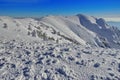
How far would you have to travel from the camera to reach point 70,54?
16.7 metres

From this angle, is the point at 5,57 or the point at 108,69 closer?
the point at 108,69

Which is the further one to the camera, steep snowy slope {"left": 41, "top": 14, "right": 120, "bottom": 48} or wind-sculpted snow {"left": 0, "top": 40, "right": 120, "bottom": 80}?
steep snowy slope {"left": 41, "top": 14, "right": 120, "bottom": 48}

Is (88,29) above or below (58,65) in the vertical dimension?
below

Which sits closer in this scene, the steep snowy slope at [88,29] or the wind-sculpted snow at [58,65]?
the wind-sculpted snow at [58,65]

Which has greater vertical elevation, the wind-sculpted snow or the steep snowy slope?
the wind-sculpted snow

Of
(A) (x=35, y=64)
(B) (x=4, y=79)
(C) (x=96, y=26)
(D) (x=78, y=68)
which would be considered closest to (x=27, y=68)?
(A) (x=35, y=64)

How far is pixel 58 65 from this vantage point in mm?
14289

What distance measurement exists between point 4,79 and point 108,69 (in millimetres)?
6073

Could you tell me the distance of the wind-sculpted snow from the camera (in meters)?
12.7

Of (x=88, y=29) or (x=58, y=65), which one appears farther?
(x=88, y=29)

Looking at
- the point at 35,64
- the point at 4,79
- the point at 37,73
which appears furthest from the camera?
the point at 35,64

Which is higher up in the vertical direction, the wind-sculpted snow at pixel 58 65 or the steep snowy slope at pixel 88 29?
the wind-sculpted snow at pixel 58 65

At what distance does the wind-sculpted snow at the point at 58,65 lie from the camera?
1274 centimetres

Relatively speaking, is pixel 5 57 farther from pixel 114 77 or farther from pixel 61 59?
pixel 114 77
